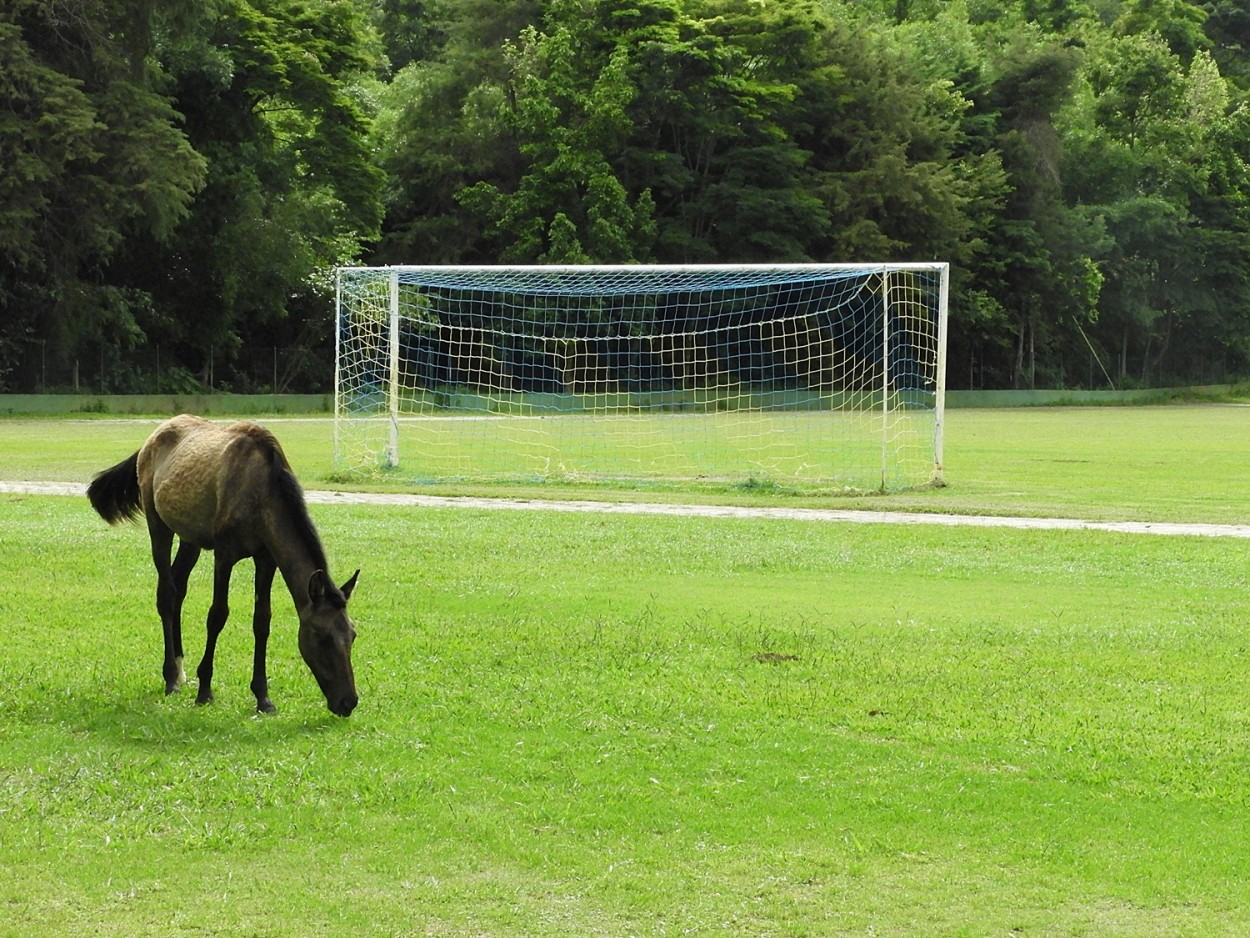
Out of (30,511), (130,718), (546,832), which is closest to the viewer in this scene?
(546,832)

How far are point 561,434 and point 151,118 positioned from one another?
1399cm

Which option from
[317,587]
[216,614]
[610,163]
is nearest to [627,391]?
[610,163]

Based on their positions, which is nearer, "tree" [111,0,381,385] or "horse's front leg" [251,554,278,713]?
"horse's front leg" [251,554,278,713]

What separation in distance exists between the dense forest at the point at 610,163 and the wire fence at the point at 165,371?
0.10 meters

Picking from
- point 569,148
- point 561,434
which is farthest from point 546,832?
point 569,148

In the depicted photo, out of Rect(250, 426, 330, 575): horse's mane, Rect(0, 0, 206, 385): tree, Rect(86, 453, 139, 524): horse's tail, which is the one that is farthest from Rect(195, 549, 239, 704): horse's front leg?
Rect(0, 0, 206, 385): tree

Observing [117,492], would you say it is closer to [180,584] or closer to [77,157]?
[180,584]

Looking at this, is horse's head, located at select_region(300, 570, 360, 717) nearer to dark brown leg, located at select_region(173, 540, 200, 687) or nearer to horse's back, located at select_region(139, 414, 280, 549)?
horse's back, located at select_region(139, 414, 280, 549)

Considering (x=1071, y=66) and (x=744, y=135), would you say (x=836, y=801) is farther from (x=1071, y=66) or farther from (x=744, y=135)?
(x=1071, y=66)

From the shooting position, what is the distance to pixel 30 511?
16766 mm

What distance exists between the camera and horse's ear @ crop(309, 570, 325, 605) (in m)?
7.21

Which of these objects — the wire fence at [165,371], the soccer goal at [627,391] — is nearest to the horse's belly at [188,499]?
the soccer goal at [627,391]

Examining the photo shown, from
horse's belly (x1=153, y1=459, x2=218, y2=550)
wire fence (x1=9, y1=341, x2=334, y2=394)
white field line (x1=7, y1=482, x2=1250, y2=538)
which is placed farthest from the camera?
wire fence (x1=9, y1=341, x2=334, y2=394)

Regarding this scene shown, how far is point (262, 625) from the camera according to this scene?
7.71m
